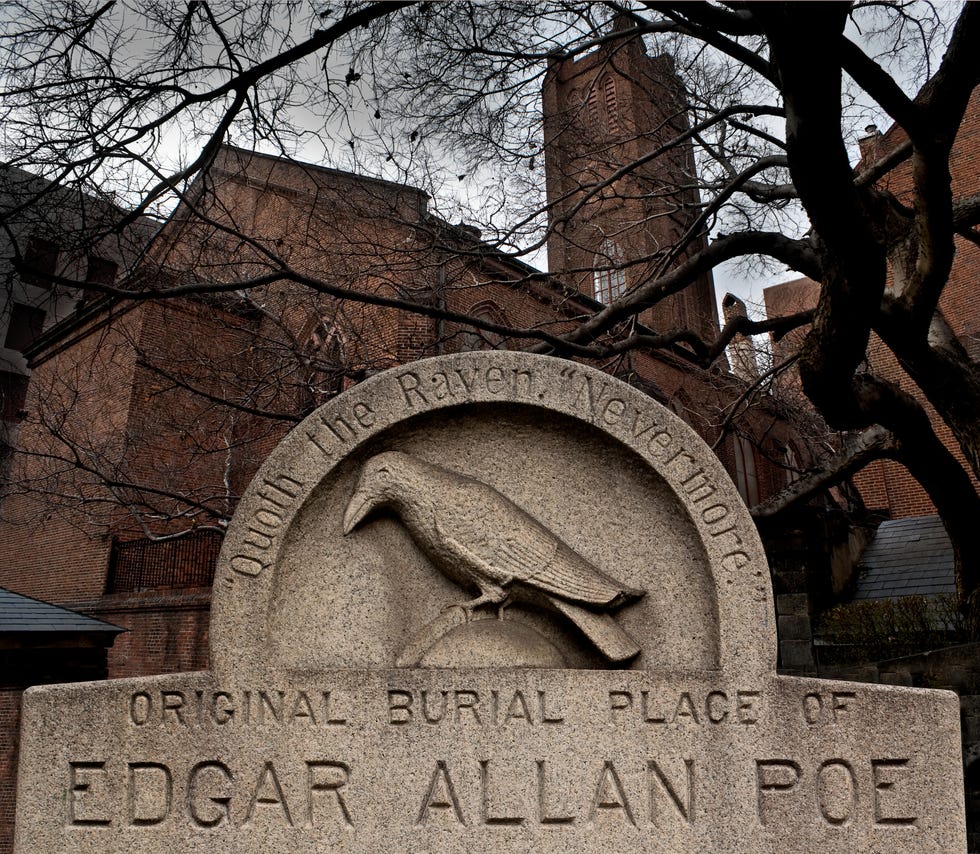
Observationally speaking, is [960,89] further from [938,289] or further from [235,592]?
[235,592]

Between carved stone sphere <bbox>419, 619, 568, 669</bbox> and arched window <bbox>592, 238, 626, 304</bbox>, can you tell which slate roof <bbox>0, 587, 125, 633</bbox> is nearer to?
arched window <bbox>592, 238, 626, 304</bbox>

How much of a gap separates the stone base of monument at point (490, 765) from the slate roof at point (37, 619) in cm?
858

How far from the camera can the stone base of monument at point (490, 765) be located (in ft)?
10.4

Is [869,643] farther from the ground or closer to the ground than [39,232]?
closer to the ground

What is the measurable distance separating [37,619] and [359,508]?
9554 millimetres

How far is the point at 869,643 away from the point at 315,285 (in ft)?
30.1

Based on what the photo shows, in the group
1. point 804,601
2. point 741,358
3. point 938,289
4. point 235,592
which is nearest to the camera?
point 235,592

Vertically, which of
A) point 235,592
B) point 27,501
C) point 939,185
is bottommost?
point 235,592

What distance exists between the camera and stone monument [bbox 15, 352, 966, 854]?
3174 millimetres

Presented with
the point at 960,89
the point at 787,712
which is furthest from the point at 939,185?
the point at 787,712

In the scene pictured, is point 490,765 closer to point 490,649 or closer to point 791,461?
point 490,649

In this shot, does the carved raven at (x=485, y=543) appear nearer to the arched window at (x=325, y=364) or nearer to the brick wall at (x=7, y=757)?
the arched window at (x=325, y=364)

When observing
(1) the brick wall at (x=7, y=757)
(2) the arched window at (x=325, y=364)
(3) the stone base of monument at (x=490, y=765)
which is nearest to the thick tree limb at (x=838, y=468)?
(2) the arched window at (x=325, y=364)

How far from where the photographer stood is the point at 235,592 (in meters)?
3.46
